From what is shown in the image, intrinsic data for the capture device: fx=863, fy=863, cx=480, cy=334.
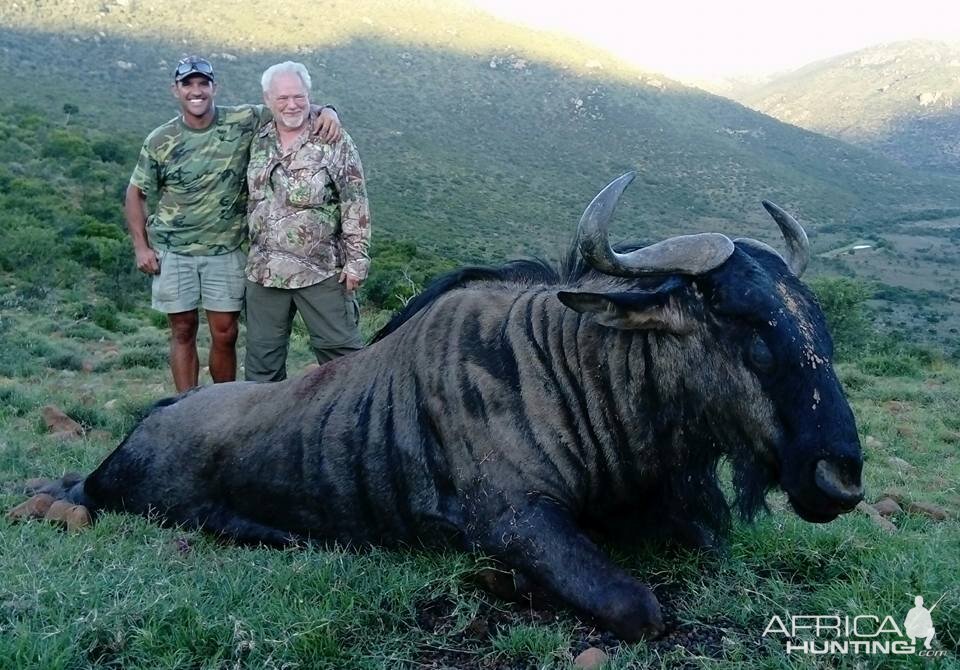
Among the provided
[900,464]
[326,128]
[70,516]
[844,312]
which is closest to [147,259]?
[326,128]

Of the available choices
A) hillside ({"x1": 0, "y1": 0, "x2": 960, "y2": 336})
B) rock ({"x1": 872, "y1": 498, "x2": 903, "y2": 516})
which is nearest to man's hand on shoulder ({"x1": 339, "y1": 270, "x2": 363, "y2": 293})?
rock ({"x1": 872, "y1": 498, "x2": 903, "y2": 516})

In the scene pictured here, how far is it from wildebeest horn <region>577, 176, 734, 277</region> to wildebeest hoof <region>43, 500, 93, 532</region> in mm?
2586

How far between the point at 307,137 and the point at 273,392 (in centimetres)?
154

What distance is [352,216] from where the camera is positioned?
16.1 ft

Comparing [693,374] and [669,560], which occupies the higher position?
[693,374]

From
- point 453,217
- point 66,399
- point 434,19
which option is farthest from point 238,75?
point 66,399

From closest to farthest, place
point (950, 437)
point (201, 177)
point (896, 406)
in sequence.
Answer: point (201, 177), point (950, 437), point (896, 406)

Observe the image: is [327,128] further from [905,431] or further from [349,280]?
[905,431]

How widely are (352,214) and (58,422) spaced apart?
9.18 feet

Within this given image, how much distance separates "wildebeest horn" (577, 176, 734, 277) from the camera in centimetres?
302

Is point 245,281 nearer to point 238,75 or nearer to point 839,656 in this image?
point 839,656

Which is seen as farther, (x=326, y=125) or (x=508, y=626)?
(x=326, y=125)

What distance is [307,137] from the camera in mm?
4840

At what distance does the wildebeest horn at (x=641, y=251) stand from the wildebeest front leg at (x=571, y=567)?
904 millimetres
